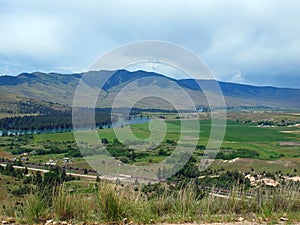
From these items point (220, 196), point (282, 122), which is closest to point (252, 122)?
point (282, 122)

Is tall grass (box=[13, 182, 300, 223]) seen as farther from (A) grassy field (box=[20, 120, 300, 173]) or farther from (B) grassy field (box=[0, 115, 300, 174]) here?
(B) grassy field (box=[0, 115, 300, 174])

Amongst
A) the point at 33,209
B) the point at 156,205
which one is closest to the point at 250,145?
the point at 156,205

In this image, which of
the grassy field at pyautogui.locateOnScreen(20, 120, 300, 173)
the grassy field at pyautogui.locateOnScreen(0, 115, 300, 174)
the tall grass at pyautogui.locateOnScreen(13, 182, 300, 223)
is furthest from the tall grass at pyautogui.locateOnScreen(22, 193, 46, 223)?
the grassy field at pyautogui.locateOnScreen(0, 115, 300, 174)

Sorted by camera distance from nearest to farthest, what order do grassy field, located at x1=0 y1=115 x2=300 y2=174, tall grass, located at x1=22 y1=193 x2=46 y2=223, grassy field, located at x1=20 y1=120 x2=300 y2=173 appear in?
tall grass, located at x1=22 y1=193 x2=46 y2=223 < grassy field, located at x1=20 y1=120 x2=300 y2=173 < grassy field, located at x1=0 y1=115 x2=300 y2=174

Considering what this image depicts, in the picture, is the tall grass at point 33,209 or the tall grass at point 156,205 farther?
the tall grass at point 156,205

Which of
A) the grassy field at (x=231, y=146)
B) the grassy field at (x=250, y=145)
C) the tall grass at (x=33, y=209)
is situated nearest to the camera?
the tall grass at (x=33, y=209)

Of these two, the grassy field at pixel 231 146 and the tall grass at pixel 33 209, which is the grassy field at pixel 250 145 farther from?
the tall grass at pixel 33 209

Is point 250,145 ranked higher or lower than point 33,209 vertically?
lower

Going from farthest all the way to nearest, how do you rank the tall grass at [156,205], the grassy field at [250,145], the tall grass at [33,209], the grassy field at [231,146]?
the grassy field at [231,146] → the grassy field at [250,145] → the tall grass at [156,205] → the tall grass at [33,209]

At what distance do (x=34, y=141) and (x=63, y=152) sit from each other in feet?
58.8

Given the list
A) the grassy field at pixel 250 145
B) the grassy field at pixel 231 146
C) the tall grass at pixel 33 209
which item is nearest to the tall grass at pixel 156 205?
the tall grass at pixel 33 209

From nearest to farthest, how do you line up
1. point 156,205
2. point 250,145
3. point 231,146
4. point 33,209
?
point 33,209
point 156,205
point 231,146
point 250,145

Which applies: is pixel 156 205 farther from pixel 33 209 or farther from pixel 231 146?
pixel 231 146

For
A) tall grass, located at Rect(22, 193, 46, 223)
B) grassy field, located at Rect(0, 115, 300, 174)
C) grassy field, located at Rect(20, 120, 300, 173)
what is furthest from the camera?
grassy field, located at Rect(0, 115, 300, 174)
